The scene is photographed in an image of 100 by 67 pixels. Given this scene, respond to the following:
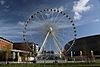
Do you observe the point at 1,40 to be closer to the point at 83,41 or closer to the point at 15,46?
the point at 15,46

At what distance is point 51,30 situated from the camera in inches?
2648

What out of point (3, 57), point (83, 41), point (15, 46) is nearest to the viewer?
point (3, 57)

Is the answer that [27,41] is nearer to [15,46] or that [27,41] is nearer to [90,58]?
[90,58]

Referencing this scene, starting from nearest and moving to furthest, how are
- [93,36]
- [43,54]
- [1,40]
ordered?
[43,54] → [1,40] → [93,36]

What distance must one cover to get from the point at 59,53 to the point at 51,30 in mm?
7383

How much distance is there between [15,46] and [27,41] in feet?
394

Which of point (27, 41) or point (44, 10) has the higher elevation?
point (44, 10)

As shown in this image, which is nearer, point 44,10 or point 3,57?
point 44,10

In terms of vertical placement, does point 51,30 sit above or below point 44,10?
below

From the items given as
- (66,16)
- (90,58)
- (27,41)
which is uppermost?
(66,16)

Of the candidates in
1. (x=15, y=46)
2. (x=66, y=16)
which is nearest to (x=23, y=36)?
(x=66, y=16)

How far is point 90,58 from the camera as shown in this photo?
290ft

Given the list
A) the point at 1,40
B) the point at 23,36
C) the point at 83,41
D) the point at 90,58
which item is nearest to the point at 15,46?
the point at 1,40

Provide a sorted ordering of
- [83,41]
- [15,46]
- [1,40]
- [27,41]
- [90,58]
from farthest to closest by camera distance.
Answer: [15,46]
[83,41]
[1,40]
[90,58]
[27,41]
